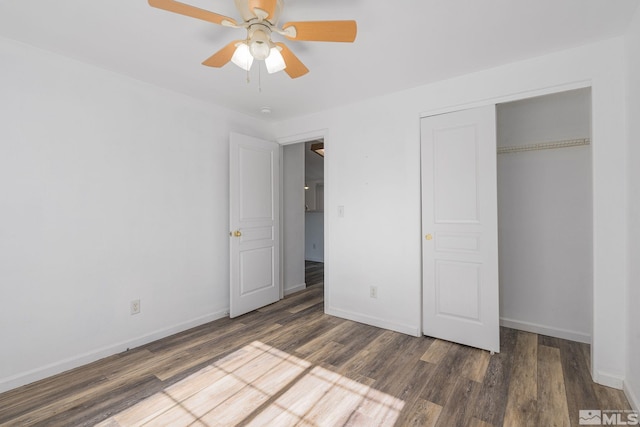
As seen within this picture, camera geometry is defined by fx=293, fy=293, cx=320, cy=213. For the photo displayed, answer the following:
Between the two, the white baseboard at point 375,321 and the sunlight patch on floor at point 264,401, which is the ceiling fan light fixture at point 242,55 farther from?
the white baseboard at point 375,321

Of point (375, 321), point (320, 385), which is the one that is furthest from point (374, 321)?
point (320, 385)

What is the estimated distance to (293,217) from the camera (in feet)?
15.0

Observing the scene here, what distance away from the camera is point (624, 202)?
1988 millimetres

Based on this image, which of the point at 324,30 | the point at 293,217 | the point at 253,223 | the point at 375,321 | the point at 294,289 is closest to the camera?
the point at 324,30

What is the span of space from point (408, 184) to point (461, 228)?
64 cm

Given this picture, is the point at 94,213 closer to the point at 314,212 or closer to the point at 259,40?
the point at 259,40

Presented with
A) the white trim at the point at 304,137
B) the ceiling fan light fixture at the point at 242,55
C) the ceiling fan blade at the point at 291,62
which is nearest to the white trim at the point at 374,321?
the white trim at the point at 304,137

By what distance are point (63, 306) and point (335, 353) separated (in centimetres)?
219

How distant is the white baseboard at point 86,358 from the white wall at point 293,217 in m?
1.49

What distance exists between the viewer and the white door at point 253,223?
339 centimetres

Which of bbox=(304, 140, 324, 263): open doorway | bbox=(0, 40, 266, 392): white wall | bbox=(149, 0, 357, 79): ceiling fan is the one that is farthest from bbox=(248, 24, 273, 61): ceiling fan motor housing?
bbox=(304, 140, 324, 263): open doorway

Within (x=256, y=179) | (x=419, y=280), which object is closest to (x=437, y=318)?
(x=419, y=280)

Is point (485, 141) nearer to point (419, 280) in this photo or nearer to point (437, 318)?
point (419, 280)

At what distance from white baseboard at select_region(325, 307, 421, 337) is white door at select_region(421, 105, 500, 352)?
124 millimetres
